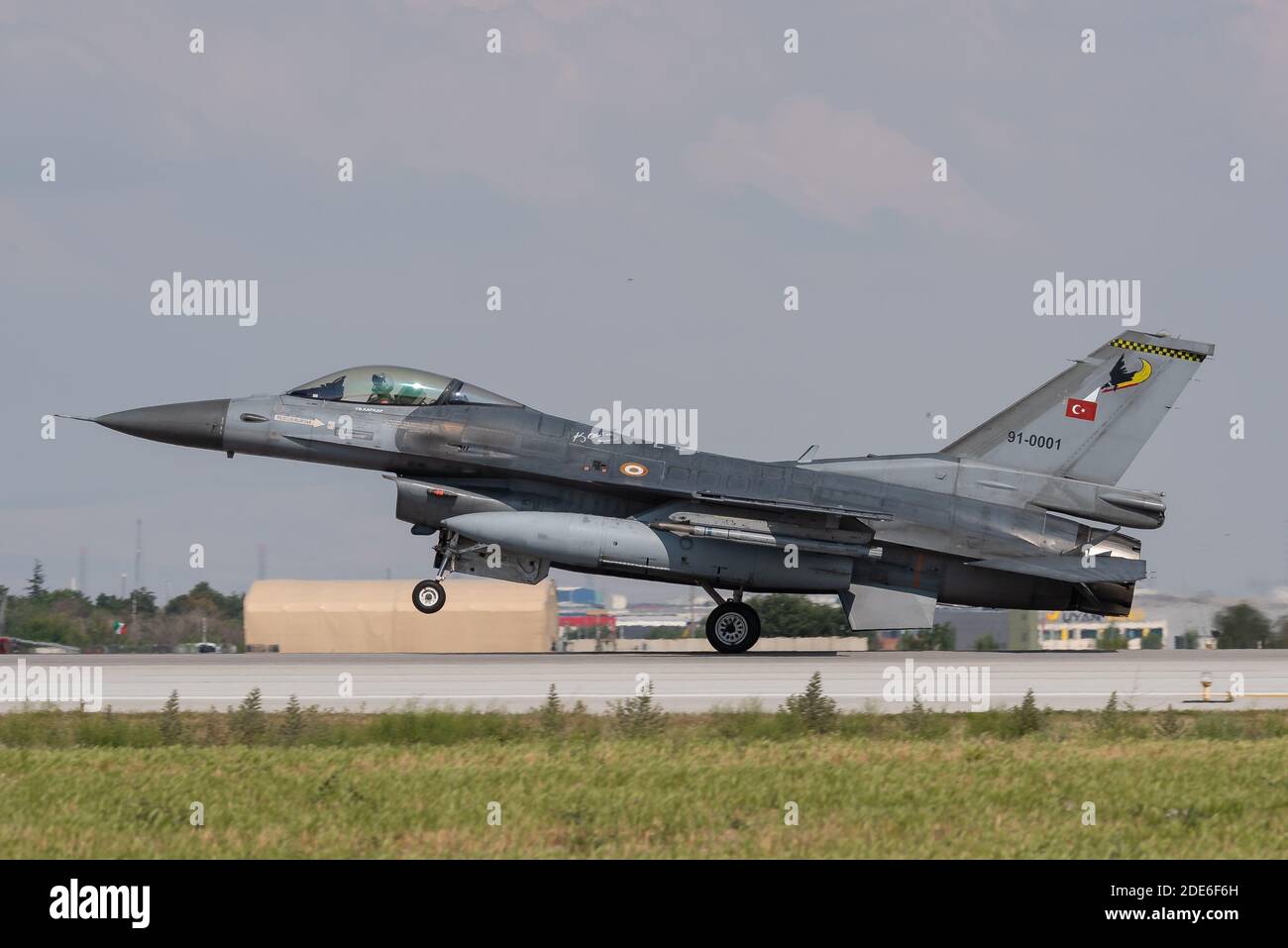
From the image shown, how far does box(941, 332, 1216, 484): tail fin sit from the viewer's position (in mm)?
23984

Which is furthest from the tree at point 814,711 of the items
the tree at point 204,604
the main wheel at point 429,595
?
the tree at point 204,604

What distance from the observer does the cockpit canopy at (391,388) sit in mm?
23078

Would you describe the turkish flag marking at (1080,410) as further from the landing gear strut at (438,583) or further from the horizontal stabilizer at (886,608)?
the landing gear strut at (438,583)

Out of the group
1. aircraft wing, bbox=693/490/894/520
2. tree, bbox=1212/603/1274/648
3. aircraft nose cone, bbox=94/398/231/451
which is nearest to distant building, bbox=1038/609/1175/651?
tree, bbox=1212/603/1274/648

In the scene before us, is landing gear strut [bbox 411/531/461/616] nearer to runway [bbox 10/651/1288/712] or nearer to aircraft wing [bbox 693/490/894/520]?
runway [bbox 10/651/1288/712]

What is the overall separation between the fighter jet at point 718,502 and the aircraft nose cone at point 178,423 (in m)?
0.03

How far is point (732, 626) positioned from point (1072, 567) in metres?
5.39

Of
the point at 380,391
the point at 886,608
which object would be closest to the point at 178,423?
the point at 380,391

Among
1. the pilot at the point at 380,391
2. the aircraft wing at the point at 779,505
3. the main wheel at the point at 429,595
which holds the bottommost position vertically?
the main wheel at the point at 429,595

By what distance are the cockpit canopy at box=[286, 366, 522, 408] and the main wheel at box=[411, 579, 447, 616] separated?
2.91m

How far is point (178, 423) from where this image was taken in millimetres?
23328

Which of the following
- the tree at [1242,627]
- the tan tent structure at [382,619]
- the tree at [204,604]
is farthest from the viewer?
the tree at [204,604]
